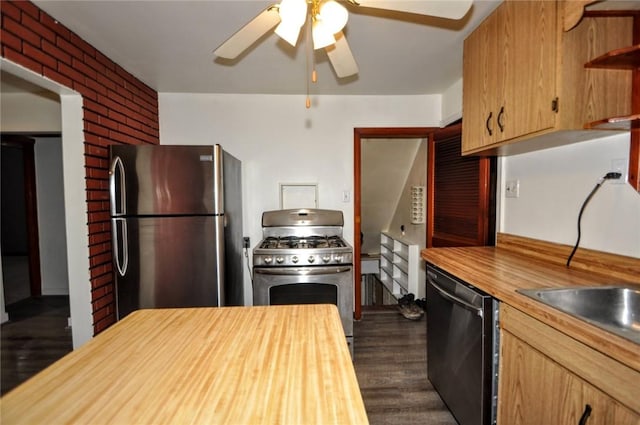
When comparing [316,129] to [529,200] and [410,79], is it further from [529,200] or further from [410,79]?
[529,200]

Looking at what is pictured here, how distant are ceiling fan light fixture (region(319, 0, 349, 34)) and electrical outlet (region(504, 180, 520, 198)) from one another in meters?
1.58

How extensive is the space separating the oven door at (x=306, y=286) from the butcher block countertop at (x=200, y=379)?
1.30 metres

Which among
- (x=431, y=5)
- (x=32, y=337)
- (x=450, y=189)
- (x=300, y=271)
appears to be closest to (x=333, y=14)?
(x=431, y=5)

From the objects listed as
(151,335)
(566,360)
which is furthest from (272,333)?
(566,360)

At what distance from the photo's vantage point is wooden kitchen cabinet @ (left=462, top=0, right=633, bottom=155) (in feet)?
4.05

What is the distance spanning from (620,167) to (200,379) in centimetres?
180

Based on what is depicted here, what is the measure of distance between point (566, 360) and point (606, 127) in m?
0.91

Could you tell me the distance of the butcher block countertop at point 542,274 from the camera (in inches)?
32.9

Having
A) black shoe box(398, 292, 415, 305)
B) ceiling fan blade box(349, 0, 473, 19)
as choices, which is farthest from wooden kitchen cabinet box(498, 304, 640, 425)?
black shoe box(398, 292, 415, 305)

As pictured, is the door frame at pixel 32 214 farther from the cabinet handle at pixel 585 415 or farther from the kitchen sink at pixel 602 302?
the cabinet handle at pixel 585 415

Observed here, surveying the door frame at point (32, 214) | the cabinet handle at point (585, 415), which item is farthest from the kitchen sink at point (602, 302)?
the door frame at point (32, 214)

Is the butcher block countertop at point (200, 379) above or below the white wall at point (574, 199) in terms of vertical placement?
below

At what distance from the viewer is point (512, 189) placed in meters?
2.06

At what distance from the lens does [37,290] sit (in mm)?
4031
